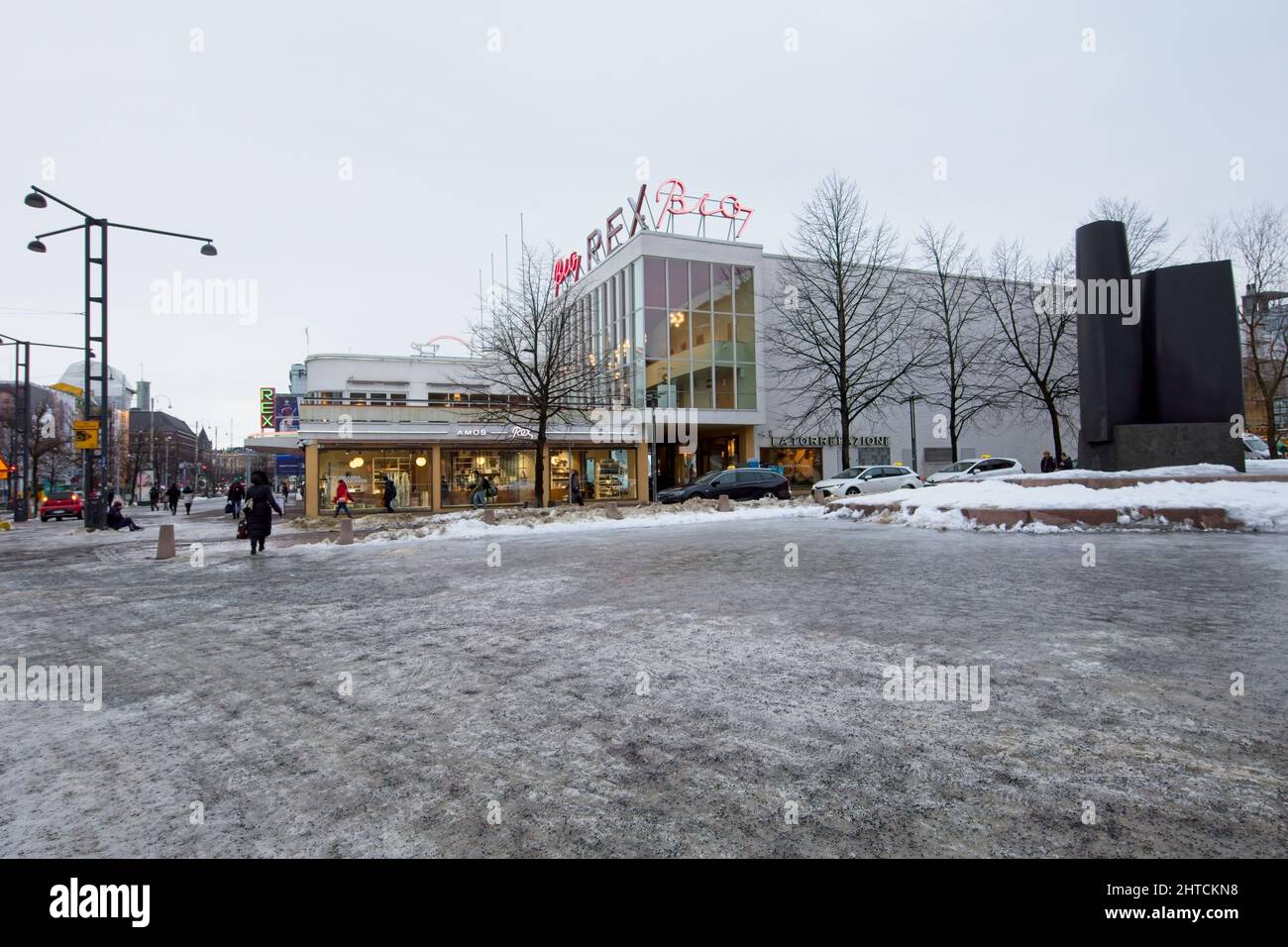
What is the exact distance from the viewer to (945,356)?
46.2 m

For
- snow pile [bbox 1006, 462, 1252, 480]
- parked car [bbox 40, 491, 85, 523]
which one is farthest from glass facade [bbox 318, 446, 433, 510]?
snow pile [bbox 1006, 462, 1252, 480]

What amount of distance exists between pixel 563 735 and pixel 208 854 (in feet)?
5.56

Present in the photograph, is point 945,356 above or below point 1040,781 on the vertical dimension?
above

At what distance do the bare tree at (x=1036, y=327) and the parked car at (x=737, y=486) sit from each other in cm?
1550

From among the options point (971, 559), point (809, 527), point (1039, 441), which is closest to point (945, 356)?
point (1039, 441)

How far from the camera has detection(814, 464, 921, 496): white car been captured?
28.1 meters

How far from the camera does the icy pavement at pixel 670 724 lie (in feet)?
8.59

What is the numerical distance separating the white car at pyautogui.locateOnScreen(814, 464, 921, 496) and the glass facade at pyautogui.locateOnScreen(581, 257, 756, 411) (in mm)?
11954

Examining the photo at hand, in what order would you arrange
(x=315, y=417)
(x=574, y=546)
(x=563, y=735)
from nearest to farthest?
(x=563, y=735)
(x=574, y=546)
(x=315, y=417)

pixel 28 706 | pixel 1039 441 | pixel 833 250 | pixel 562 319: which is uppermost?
pixel 833 250

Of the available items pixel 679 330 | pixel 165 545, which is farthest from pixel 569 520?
pixel 679 330

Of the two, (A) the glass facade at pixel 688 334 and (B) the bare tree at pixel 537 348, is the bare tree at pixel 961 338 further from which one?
(B) the bare tree at pixel 537 348

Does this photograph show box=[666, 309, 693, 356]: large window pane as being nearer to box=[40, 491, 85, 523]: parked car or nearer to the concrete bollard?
the concrete bollard
